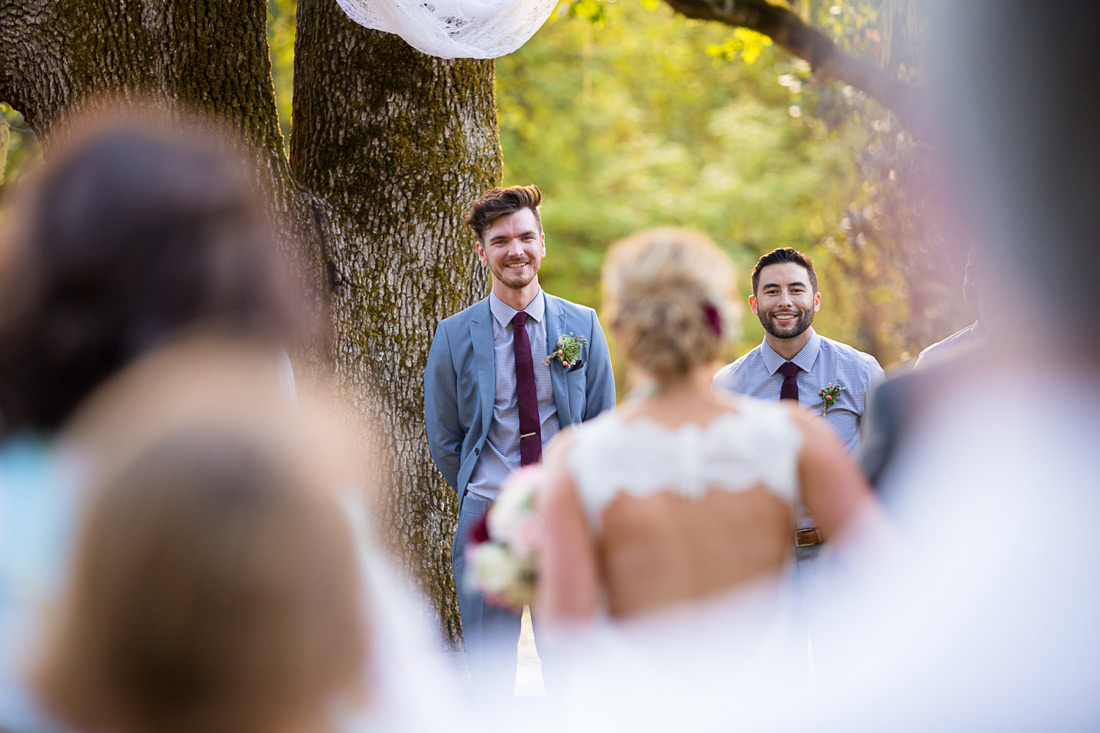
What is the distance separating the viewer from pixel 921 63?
7004mm

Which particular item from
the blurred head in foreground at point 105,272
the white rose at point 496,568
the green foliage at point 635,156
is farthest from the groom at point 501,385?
the green foliage at point 635,156

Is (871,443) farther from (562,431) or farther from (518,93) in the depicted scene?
(518,93)

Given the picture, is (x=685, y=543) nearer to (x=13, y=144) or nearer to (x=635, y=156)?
(x=13, y=144)

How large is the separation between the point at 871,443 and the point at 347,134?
14.2 ft

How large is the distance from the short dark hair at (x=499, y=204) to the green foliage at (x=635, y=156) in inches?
483

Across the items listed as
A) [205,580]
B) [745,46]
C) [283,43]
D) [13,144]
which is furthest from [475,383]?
[283,43]

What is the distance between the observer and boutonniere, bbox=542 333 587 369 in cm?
489

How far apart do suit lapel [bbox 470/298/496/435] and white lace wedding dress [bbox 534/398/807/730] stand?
87.2 inches

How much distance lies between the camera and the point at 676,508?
2529mm

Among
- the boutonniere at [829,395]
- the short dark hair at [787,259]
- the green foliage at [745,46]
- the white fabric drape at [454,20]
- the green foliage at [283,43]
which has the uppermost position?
the green foliage at [283,43]

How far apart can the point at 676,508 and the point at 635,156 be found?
17.4 m

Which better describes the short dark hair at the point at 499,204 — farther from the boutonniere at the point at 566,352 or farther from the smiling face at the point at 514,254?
the boutonniere at the point at 566,352

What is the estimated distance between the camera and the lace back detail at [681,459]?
2.52 m

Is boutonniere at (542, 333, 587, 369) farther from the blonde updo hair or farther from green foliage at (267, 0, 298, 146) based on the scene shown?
green foliage at (267, 0, 298, 146)
